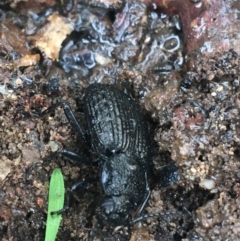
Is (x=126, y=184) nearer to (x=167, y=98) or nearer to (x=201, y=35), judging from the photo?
(x=167, y=98)

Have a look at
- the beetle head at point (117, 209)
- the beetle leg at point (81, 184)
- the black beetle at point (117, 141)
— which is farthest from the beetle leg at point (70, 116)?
the beetle head at point (117, 209)

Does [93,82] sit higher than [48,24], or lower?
lower

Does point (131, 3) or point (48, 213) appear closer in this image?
point (48, 213)

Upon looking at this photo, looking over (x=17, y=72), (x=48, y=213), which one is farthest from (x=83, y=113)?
(x=48, y=213)

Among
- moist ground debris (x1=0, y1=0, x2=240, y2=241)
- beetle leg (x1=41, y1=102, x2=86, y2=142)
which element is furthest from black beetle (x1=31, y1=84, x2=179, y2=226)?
moist ground debris (x1=0, y1=0, x2=240, y2=241)

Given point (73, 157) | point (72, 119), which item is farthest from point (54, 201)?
point (72, 119)

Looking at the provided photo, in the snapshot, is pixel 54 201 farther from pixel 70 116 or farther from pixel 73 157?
pixel 70 116

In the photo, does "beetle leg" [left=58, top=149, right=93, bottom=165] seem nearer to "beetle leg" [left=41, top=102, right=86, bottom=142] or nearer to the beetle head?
"beetle leg" [left=41, top=102, right=86, bottom=142]
